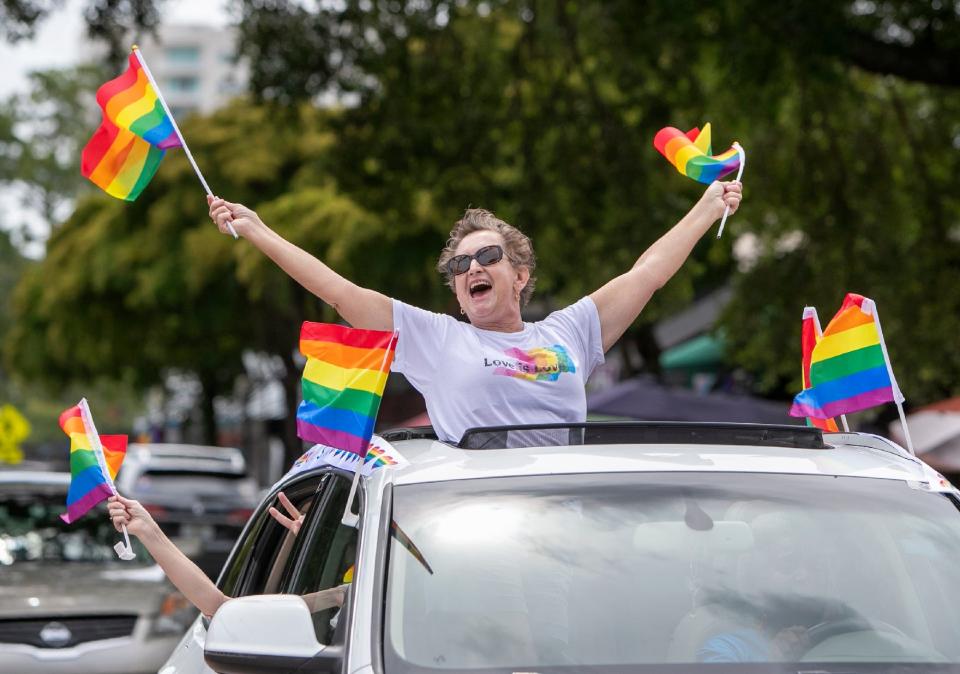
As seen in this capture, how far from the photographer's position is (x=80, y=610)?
8.73 m

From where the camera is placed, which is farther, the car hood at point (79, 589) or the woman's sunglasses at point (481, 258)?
the car hood at point (79, 589)

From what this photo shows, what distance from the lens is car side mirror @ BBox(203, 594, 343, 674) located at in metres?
3.31

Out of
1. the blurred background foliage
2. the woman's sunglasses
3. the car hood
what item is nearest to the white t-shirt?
the woman's sunglasses

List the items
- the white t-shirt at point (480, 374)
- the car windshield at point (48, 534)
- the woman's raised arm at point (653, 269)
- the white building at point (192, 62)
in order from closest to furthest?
the white t-shirt at point (480, 374) → the woman's raised arm at point (653, 269) → the car windshield at point (48, 534) → the white building at point (192, 62)

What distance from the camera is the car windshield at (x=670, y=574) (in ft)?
11.0

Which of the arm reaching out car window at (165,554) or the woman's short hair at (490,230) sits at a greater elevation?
the woman's short hair at (490,230)

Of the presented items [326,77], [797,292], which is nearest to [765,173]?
[797,292]

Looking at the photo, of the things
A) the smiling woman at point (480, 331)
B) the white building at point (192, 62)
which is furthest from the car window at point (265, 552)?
the white building at point (192, 62)

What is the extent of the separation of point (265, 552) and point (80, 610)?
4153 millimetres

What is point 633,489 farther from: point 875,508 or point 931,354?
point 931,354

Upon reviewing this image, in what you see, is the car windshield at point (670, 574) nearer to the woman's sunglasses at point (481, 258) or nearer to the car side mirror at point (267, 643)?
the car side mirror at point (267, 643)

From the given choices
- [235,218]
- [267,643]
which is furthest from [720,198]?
[267,643]

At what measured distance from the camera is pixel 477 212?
498cm

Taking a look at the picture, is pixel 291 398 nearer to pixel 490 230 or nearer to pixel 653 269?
pixel 653 269
